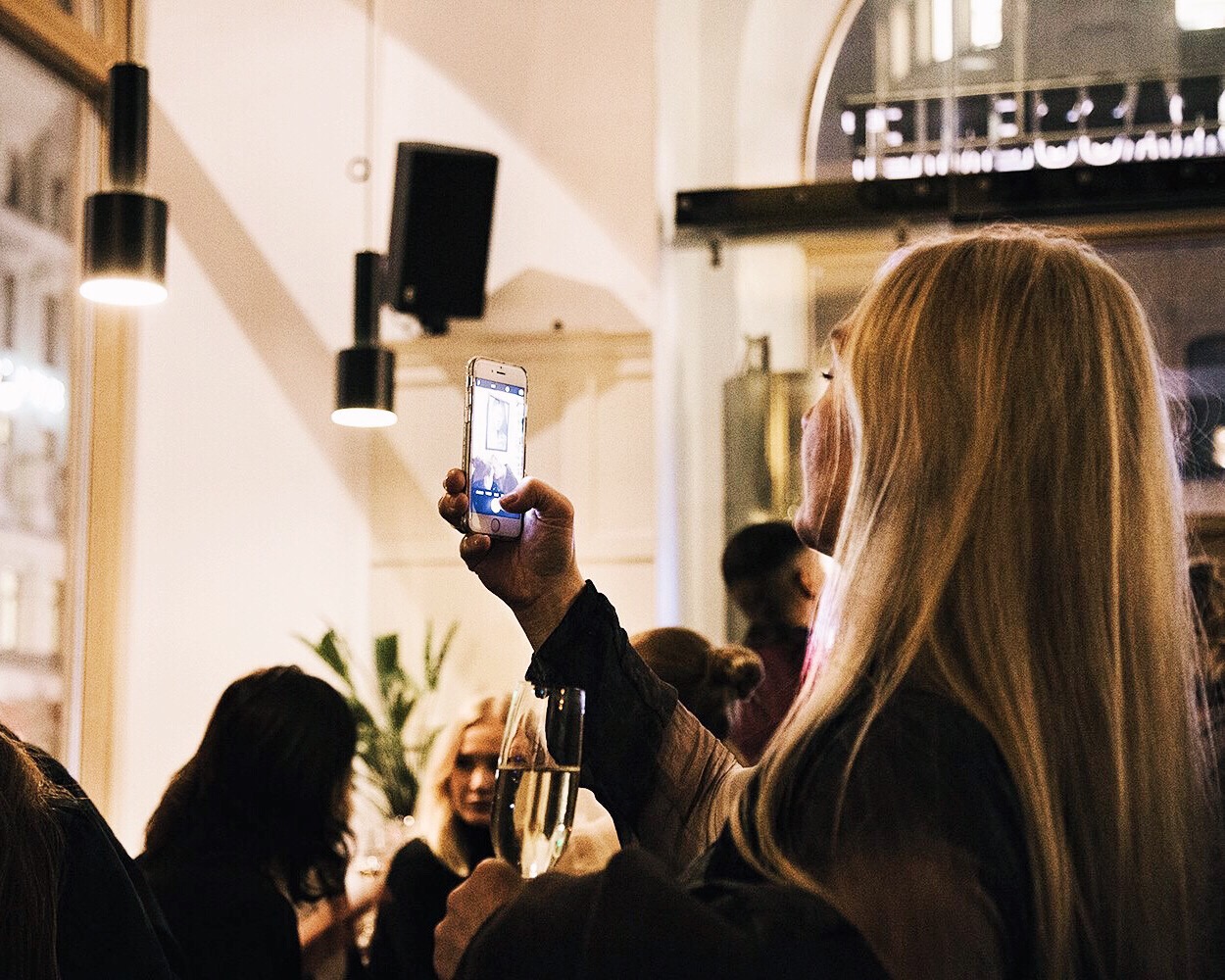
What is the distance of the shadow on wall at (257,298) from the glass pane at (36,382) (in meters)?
0.47

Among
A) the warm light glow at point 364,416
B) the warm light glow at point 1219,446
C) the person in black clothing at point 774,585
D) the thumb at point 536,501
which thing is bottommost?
the person in black clothing at point 774,585

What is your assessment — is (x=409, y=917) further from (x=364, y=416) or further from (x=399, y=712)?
(x=399, y=712)

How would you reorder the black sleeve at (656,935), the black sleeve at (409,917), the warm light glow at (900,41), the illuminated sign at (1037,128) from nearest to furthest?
the black sleeve at (656,935) < the black sleeve at (409,917) < the illuminated sign at (1037,128) < the warm light glow at (900,41)

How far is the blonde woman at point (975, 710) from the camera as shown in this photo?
0.81 meters

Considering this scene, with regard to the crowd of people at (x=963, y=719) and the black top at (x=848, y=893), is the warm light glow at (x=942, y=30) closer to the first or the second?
the crowd of people at (x=963, y=719)

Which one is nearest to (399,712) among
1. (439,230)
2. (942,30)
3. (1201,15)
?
(439,230)

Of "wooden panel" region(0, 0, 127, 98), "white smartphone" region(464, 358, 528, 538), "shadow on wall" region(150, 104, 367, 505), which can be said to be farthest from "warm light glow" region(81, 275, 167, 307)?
"white smartphone" region(464, 358, 528, 538)

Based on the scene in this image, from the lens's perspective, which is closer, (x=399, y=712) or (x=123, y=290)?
(x=123, y=290)

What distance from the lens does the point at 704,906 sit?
82cm

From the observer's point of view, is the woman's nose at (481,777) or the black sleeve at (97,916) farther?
the woman's nose at (481,777)

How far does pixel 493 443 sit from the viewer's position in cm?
151

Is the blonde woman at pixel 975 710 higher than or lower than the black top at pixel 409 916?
higher

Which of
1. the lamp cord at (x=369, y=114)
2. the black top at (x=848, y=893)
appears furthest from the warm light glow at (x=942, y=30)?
the black top at (x=848, y=893)

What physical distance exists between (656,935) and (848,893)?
108mm
